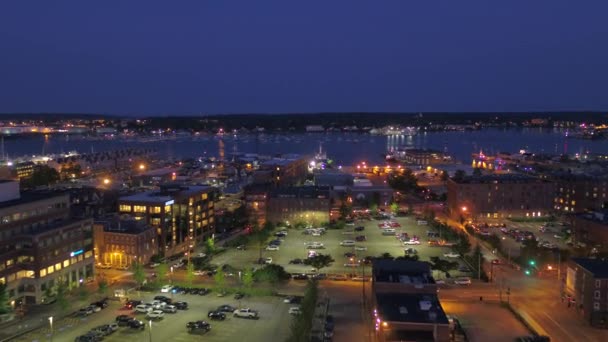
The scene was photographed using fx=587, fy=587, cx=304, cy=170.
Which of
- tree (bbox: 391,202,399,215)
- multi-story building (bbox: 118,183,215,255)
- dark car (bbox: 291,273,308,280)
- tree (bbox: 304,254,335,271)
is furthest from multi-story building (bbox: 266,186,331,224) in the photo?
dark car (bbox: 291,273,308,280)

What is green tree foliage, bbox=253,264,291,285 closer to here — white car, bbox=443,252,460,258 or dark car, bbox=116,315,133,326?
dark car, bbox=116,315,133,326

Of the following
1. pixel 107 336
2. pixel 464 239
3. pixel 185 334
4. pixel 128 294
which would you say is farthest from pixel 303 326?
pixel 464 239

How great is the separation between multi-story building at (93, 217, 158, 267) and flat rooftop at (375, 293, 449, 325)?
198 inches

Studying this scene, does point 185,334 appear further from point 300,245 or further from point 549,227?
point 549,227

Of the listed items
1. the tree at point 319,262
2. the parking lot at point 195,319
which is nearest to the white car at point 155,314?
the parking lot at point 195,319

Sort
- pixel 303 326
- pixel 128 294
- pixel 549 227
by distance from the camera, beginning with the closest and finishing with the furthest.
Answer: pixel 303 326 < pixel 128 294 < pixel 549 227

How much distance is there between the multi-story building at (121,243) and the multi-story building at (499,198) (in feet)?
27.3

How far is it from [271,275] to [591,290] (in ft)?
14.3

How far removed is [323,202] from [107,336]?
8199 millimetres

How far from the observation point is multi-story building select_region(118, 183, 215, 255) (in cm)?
1135

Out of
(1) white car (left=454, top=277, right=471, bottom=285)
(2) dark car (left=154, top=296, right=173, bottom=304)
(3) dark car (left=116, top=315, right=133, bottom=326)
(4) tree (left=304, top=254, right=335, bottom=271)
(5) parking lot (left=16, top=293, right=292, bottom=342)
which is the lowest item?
(5) parking lot (left=16, top=293, right=292, bottom=342)

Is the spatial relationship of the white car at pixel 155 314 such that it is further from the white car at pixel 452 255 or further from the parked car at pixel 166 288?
the white car at pixel 452 255

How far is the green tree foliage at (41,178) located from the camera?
21312 mm

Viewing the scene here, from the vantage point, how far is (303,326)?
20.0 ft
